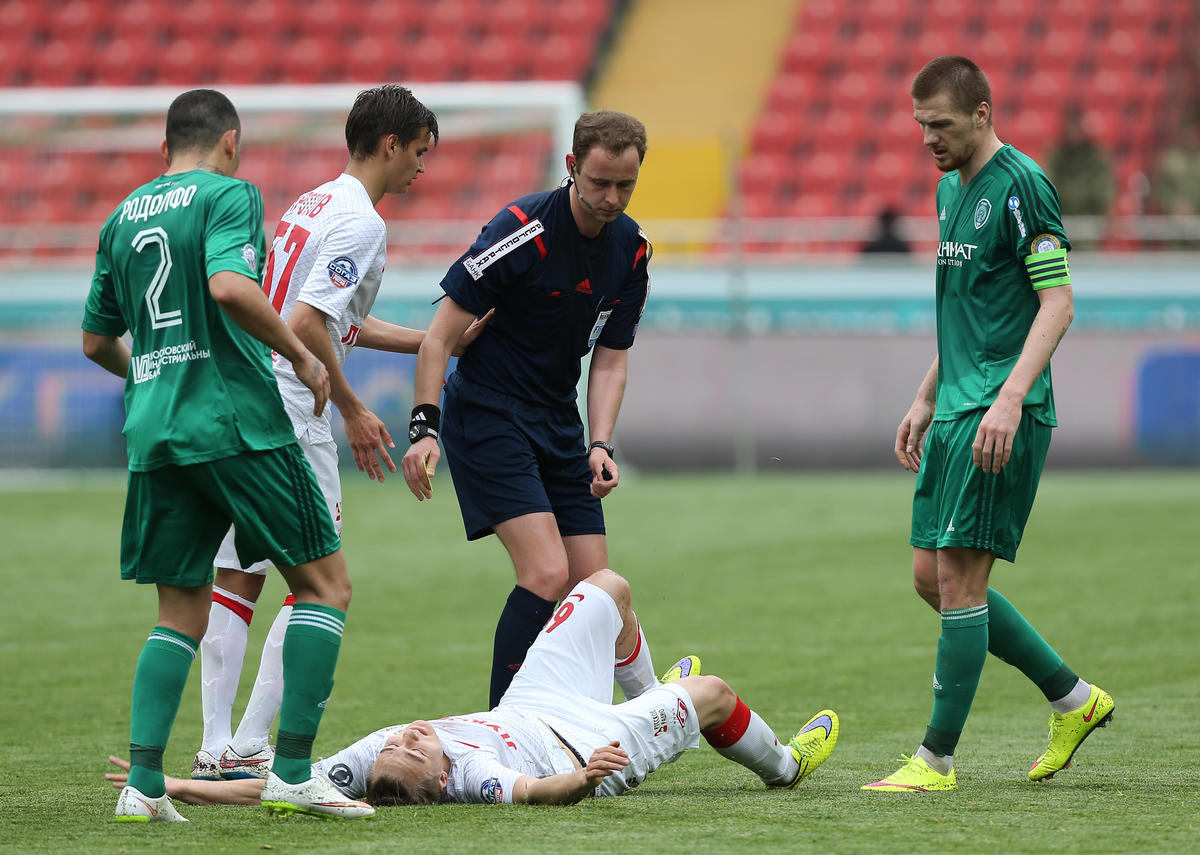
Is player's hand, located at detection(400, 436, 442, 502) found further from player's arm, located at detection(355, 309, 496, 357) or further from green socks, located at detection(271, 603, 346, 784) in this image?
green socks, located at detection(271, 603, 346, 784)

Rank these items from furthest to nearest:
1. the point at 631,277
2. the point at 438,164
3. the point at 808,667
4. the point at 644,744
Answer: the point at 438,164 < the point at 808,667 < the point at 631,277 < the point at 644,744

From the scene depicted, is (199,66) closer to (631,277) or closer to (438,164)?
(438,164)

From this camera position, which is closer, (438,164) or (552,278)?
(552,278)

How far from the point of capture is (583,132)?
496 cm

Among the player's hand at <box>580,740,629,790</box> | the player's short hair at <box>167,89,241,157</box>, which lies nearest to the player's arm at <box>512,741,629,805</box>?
the player's hand at <box>580,740,629,790</box>

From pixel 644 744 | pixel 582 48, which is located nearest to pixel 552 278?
pixel 644 744

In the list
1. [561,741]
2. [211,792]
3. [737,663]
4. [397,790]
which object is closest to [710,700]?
[561,741]

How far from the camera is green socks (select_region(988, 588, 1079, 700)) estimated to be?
4938 mm

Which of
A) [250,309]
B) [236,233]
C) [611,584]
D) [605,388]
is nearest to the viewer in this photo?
[250,309]

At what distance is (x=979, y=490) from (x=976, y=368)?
1.23ft

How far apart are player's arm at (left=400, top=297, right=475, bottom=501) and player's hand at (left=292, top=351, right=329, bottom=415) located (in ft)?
2.09

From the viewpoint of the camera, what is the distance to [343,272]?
477cm

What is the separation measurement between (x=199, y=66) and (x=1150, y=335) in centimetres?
1521

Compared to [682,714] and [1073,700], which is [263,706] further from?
[1073,700]
